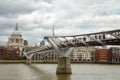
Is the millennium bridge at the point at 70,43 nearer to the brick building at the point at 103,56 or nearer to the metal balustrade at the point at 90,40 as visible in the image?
the metal balustrade at the point at 90,40

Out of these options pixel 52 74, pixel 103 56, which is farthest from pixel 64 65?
pixel 103 56

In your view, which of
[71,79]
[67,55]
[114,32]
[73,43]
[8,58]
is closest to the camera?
[114,32]

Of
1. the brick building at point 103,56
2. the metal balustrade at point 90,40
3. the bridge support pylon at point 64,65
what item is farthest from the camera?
the brick building at point 103,56

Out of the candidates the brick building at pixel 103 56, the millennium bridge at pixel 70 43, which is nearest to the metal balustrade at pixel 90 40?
the millennium bridge at pixel 70 43

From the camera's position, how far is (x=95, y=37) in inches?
1810

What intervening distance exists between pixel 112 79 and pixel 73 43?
9372mm

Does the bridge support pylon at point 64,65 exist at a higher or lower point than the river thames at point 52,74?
higher

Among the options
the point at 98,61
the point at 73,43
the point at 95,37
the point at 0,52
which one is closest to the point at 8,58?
the point at 0,52

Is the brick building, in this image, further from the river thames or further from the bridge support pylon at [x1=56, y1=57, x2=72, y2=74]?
the bridge support pylon at [x1=56, y1=57, x2=72, y2=74]

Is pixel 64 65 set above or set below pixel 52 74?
above

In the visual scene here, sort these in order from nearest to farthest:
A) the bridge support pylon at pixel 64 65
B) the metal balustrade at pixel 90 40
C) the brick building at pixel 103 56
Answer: the metal balustrade at pixel 90 40 → the bridge support pylon at pixel 64 65 → the brick building at pixel 103 56

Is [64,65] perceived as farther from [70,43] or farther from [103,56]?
[103,56]

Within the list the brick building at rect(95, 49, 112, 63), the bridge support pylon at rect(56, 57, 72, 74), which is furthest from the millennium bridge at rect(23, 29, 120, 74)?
the brick building at rect(95, 49, 112, 63)

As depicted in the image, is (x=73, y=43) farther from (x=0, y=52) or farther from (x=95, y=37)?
(x=0, y=52)
